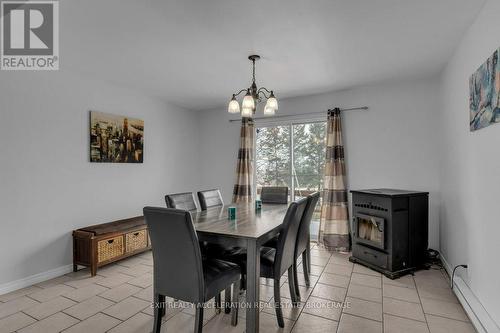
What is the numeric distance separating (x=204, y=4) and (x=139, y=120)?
2587 millimetres

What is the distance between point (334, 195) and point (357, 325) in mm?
2064

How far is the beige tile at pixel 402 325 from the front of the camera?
6.51 feet

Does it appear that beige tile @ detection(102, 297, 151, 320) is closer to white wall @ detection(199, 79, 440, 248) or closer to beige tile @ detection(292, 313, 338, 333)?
beige tile @ detection(292, 313, 338, 333)

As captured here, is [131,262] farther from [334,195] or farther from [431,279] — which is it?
[431,279]

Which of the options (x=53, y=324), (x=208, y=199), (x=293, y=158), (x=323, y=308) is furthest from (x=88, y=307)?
(x=293, y=158)

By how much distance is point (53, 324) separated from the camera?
6.89 feet

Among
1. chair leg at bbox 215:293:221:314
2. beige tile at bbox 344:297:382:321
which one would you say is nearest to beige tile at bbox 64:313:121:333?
chair leg at bbox 215:293:221:314

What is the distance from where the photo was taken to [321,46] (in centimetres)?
255

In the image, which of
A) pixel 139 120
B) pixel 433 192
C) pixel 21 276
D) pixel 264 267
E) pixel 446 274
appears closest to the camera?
pixel 264 267

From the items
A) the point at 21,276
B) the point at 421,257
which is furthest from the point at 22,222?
the point at 421,257

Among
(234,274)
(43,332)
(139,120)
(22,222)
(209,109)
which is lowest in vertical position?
(43,332)

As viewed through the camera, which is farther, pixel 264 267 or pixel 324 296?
pixel 324 296

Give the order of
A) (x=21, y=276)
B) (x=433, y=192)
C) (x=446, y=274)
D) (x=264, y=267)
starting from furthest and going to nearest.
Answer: (x=433, y=192) < (x=446, y=274) < (x=21, y=276) < (x=264, y=267)

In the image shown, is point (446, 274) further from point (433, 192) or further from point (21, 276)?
point (21, 276)
